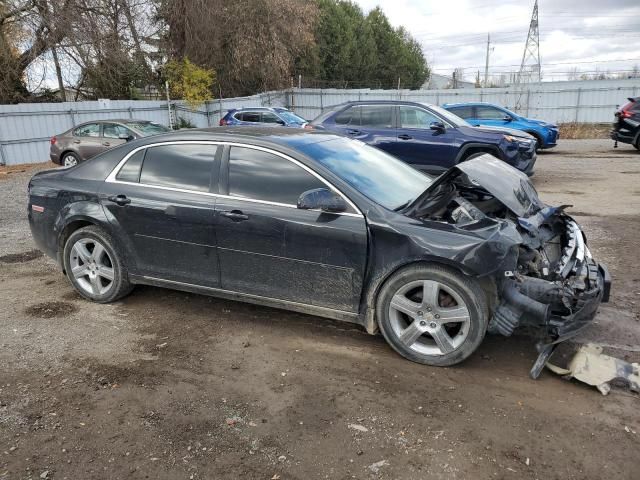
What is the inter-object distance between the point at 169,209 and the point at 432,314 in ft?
7.54

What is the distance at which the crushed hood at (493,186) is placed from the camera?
385 centimetres


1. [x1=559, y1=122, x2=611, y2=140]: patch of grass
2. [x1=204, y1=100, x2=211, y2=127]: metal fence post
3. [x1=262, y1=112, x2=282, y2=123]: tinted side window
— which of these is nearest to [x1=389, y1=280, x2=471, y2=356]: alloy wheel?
[x1=262, y1=112, x2=282, y2=123]: tinted side window

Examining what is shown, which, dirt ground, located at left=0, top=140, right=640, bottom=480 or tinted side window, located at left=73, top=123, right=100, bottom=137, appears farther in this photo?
tinted side window, located at left=73, top=123, right=100, bottom=137

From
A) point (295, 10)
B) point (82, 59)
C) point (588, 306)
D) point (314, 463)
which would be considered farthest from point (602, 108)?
point (314, 463)

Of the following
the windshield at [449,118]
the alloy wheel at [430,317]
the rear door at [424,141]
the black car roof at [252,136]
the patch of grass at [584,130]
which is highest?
the black car roof at [252,136]

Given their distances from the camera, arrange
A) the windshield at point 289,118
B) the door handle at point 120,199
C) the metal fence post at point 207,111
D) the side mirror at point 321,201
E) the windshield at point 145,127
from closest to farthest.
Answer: the side mirror at point 321,201
the door handle at point 120,199
the windshield at point 145,127
the windshield at point 289,118
the metal fence post at point 207,111

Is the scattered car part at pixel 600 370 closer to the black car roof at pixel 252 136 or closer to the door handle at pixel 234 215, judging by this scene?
the door handle at pixel 234 215

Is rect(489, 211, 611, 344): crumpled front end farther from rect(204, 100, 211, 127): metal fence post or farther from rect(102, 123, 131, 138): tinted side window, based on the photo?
rect(204, 100, 211, 127): metal fence post

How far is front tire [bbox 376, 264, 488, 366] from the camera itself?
3.50 metres

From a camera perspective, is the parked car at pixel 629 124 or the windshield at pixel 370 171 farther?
the parked car at pixel 629 124

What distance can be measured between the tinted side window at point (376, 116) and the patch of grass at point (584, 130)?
14864 mm

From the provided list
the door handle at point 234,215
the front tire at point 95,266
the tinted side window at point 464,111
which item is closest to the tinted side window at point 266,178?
the door handle at point 234,215

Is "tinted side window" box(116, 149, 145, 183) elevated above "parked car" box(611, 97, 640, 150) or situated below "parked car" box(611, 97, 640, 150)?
above

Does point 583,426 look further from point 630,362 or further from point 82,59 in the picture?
point 82,59
